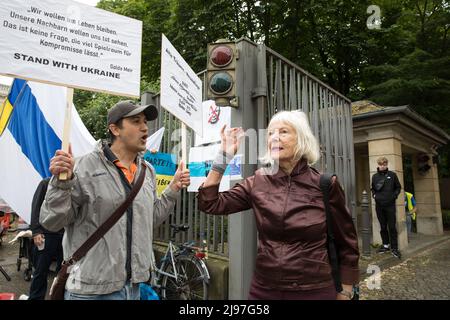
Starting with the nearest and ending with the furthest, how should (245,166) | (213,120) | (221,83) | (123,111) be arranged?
(123,111), (221,83), (245,166), (213,120)

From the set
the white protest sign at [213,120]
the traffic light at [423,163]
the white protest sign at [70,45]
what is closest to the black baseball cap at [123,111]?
the white protest sign at [70,45]

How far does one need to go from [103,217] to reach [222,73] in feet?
7.54

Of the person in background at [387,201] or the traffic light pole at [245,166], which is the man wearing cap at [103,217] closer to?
the traffic light pole at [245,166]

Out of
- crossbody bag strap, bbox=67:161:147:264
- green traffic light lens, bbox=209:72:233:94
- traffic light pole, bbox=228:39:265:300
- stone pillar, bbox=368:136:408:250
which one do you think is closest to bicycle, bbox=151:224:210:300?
traffic light pole, bbox=228:39:265:300

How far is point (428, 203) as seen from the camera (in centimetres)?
1191

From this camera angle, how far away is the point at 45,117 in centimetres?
561

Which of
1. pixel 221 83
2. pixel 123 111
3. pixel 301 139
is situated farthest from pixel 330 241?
pixel 221 83

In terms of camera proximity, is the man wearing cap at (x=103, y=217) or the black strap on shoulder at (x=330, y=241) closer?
the man wearing cap at (x=103, y=217)

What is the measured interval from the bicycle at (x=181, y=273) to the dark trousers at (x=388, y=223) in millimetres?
4801

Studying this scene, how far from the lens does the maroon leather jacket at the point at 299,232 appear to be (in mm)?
1971

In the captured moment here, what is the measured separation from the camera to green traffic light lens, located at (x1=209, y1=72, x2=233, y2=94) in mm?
3715

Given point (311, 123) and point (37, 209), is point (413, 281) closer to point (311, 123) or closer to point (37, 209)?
point (311, 123)

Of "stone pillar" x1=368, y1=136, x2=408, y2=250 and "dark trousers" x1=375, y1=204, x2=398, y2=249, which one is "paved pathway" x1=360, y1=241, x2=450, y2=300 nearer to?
"dark trousers" x1=375, y1=204, x2=398, y2=249

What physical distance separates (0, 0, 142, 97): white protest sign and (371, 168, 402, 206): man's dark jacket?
21.9 ft
